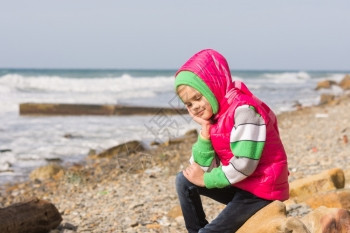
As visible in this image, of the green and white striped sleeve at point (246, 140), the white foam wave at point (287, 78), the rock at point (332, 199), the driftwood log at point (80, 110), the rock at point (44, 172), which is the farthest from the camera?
the white foam wave at point (287, 78)

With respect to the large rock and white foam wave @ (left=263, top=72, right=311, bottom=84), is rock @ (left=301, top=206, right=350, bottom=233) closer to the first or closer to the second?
the large rock

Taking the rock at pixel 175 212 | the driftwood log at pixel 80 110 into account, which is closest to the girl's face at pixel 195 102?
the rock at pixel 175 212

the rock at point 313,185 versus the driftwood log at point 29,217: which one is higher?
the rock at point 313,185

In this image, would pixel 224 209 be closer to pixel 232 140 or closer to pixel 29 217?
pixel 232 140

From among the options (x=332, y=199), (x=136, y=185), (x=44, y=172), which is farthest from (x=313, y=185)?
(x=44, y=172)

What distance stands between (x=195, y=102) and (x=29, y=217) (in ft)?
7.88

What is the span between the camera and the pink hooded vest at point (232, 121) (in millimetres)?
2867

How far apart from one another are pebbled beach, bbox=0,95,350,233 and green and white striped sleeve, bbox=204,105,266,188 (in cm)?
189

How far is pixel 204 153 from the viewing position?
3.10m

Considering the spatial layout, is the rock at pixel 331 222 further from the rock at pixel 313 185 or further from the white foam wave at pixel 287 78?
the white foam wave at pixel 287 78

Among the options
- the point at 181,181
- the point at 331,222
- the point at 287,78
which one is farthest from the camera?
the point at 287,78

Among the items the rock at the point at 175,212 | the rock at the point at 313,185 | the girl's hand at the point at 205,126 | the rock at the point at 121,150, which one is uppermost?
the girl's hand at the point at 205,126

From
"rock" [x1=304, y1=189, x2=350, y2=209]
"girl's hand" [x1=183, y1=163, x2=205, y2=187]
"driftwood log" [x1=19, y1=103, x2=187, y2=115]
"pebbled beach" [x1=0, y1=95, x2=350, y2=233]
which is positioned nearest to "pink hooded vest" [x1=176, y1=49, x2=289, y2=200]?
"girl's hand" [x1=183, y1=163, x2=205, y2=187]

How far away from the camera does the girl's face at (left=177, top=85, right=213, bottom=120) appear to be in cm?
292
